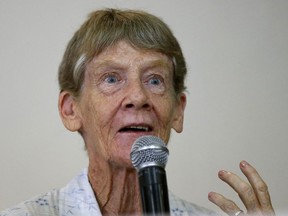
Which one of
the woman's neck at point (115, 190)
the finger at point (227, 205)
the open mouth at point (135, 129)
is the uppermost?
the open mouth at point (135, 129)

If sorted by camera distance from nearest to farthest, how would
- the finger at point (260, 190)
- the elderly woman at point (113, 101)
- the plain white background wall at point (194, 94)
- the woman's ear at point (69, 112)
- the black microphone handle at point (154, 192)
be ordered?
the black microphone handle at point (154, 192)
the finger at point (260, 190)
the elderly woman at point (113, 101)
the woman's ear at point (69, 112)
the plain white background wall at point (194, 94)

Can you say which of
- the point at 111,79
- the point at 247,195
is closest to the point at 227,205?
the point at 247,195

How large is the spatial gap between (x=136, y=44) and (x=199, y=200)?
0.83 metres

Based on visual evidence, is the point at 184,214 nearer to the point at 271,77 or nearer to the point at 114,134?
the point at 114,134

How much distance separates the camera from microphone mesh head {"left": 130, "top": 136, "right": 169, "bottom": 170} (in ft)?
2.31

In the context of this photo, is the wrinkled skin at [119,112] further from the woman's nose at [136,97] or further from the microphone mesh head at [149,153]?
the microphone mesh head at [149,153]

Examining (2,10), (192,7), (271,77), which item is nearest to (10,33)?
(2,10)

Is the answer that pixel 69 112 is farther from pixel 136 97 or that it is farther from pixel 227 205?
pixel 227 205

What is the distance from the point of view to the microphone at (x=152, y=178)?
0.66 meters

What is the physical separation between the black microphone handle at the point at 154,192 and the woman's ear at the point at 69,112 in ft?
2.04

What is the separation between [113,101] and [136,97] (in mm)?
64

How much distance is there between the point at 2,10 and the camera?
1786 millimetres

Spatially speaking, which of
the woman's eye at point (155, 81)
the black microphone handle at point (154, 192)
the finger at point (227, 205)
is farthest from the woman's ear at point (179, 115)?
the black microphone handle at point (154, 192)

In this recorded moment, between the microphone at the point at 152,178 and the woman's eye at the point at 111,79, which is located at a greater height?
the woman's eye at the point at 111,79
